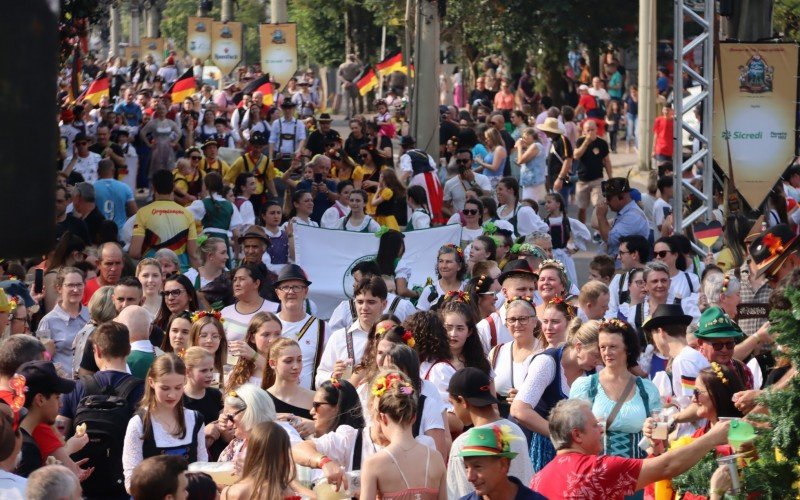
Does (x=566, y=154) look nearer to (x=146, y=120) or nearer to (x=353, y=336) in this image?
(x=146, y=120)

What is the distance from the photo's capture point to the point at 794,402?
13.3ft

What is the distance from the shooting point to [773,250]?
9336mm

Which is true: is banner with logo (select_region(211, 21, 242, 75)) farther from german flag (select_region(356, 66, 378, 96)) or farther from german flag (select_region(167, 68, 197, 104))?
german flag (select_region(167, 68, 197, 104))

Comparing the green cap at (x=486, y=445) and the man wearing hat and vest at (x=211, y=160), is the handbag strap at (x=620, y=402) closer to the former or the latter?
the green cap at (x=486, y=445)

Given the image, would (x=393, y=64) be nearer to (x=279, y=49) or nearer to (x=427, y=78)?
(x=279, y=49)

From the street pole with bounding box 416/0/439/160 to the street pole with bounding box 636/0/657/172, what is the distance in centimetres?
606

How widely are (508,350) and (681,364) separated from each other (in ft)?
3.77

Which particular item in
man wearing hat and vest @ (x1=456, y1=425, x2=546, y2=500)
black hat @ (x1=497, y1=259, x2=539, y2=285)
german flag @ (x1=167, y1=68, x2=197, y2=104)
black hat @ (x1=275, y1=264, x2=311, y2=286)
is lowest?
black hat @ (x1=497, y1=259, x2=539, y2=285)

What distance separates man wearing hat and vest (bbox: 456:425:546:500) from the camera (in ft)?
14.1

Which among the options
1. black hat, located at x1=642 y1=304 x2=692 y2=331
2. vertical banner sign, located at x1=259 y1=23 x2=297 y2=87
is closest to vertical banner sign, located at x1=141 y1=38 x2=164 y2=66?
vertical banner sign, located at x1=259 y1=23 x2=297 y2=87

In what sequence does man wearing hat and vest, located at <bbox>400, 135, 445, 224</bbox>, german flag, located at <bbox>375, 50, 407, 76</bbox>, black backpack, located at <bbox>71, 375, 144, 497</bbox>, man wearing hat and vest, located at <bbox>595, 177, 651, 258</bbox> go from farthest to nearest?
german flag, located at <bbox>375, 50, 407, 76</bbox>
man wearing hat and vest, located at <bbox>400, 135, 445, 224</bbox>
man wearing hat and vest, located at <bbox>595, 177, 651, 258</bbox>
black backpack, located at <bbox>71, 375, 144, 497</bbox>

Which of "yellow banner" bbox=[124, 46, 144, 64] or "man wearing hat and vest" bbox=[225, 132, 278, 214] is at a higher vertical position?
"yellow banner" bbox=[124, 46, 144, 64]

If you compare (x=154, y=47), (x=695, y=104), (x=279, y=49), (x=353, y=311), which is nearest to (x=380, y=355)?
(x=353, y=311)

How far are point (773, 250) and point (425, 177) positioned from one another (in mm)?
6899
